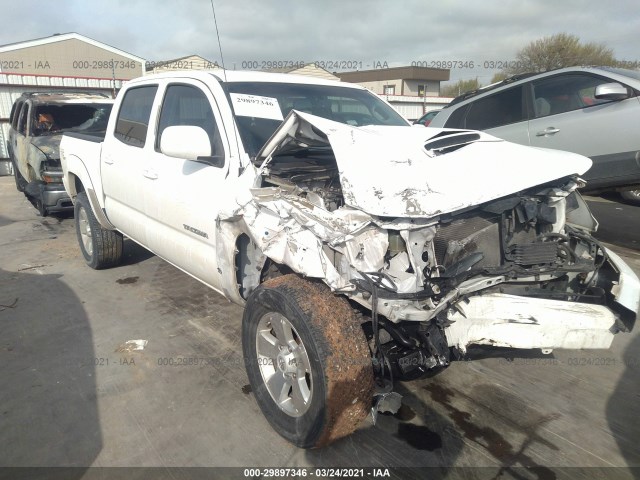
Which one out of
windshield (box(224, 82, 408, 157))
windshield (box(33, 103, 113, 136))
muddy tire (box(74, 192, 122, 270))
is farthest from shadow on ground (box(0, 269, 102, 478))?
windshield (box(33, 103, 113, 136))

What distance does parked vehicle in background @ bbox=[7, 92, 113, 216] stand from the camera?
23.7 feet

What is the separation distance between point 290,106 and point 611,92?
3540mm

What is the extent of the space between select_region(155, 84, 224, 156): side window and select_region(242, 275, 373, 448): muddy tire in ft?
3.98

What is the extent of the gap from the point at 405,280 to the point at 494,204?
0.66m

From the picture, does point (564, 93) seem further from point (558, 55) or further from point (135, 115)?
point (558, 55)

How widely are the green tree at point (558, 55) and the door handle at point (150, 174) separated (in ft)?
92.0

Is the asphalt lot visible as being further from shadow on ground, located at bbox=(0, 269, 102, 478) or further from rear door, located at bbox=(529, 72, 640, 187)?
rear door, located at bbox=(529, 72, 640, 187)

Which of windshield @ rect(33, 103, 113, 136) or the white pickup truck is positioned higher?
windshield @ rect(33, 103, 113, 136)

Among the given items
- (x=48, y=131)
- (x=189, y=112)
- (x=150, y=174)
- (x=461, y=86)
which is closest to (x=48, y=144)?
(x=48, y=131)

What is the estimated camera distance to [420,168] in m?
2.15

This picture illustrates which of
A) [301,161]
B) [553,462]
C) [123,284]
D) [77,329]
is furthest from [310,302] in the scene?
[123,284]

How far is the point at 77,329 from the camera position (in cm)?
386

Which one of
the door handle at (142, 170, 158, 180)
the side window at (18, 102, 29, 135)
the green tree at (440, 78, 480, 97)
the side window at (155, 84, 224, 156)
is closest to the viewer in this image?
the side window at (155, 84, 224, 156)

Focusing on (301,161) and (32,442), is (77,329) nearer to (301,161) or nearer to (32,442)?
(32,442)
